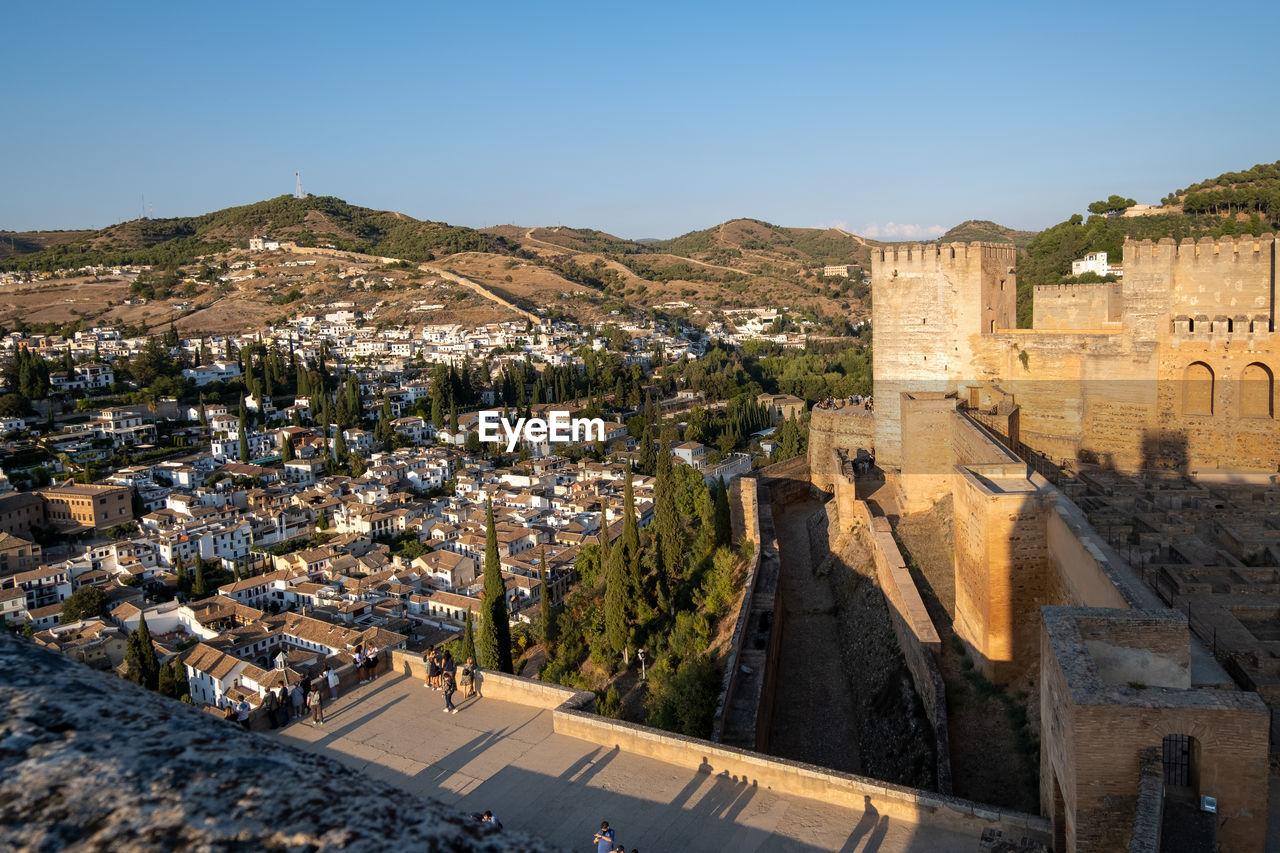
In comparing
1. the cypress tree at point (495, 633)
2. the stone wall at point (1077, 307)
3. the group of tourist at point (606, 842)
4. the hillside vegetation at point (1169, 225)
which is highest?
the hillside vegetation at point (1169, 225)

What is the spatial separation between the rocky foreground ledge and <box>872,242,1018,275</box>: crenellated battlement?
11.3 meters

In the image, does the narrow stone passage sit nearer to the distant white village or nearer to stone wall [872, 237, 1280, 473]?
stone wall [872, 237, 1280, 473]

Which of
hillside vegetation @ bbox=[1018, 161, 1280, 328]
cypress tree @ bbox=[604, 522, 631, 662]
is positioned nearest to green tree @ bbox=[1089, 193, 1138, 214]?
hillside vegetation @ bbox=[1018, 161, 1280, 328]

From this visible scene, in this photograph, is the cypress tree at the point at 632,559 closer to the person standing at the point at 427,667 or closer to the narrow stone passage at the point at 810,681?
the narrow stone passage at the point at 810,681

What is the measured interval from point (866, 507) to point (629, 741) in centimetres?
710

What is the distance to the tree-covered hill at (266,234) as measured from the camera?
257 feet

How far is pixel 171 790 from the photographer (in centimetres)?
91

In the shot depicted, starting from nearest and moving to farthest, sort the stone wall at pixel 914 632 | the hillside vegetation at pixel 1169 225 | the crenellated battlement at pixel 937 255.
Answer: the stone wall at pixel 914 632 < the crenellated battlement at pixel 937 255 < the hillside vegetation at pixel 1169 225

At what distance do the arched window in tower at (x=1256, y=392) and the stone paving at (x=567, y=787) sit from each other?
8.70 metres

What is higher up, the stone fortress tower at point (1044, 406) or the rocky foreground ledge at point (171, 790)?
the rocky foreground ledge at point (171, 790)

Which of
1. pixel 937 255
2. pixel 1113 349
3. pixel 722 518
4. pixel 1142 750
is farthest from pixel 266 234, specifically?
pixel 1142 750

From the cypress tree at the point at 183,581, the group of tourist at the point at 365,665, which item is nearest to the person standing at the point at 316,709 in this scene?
the group of tourist at the point at 365,665

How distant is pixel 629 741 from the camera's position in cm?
498

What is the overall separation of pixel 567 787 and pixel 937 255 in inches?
349
